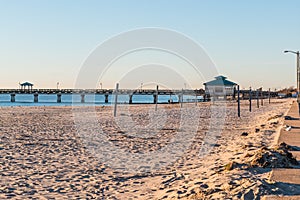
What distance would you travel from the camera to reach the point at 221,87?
187 ft

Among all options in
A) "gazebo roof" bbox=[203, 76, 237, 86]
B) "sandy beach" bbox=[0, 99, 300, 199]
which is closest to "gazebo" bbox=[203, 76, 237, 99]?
"gazebo roof" bbox=[203, 76, 237, 86]

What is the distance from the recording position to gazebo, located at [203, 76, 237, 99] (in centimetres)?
5428

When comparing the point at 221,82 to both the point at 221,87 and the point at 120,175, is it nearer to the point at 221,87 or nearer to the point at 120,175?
the point at 221,87

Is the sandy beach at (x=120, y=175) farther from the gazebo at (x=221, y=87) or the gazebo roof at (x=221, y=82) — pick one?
the gazebo at (x=221, y=87)

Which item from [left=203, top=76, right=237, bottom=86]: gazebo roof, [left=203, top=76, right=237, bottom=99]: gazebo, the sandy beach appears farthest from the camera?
[left=203, top=76, right=237, bottom=99]: gazebo

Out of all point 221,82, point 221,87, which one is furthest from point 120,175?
point 221,87

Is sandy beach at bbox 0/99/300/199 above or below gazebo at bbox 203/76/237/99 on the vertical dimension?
below

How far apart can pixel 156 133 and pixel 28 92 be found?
80.4 meters

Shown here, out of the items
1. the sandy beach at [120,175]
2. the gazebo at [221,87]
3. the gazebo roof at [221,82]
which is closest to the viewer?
Answer: the sandy beach at [120,175]

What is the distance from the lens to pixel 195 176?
698cm

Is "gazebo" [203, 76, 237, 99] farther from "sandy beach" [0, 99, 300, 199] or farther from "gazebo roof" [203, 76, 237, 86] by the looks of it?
"sandy beach" [0, 99, 300, 199]

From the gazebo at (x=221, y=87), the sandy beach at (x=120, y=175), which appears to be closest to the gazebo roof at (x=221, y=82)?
the gazebo at (x=221, y=87)

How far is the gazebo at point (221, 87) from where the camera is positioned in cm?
5428

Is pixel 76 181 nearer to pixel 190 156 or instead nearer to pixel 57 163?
pixel 57 163
